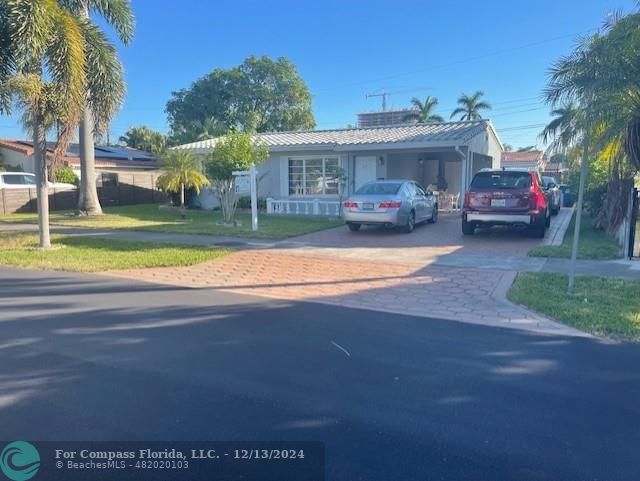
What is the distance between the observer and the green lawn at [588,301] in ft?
18.4

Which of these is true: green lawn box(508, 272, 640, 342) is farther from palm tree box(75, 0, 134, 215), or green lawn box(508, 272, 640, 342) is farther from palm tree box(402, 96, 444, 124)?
palm tree box(402, 96, 444, 124)

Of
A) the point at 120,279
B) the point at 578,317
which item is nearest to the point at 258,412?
the point at 578,317

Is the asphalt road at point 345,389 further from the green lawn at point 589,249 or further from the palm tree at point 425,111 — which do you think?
the palm tree at point 425,111

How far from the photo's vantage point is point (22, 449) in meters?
3.24

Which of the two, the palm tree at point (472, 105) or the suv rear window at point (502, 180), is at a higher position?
the palm tree at point (472, 105)

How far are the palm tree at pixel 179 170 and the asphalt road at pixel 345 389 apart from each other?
13403 millimetres

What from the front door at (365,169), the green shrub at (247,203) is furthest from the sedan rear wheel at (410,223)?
the green shrub at (247,203)

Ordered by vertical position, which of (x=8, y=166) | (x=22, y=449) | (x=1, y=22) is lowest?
(x=22, y=449)

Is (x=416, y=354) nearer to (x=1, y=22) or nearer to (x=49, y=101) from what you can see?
(x=49, y=101)

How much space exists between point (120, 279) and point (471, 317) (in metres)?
6.14

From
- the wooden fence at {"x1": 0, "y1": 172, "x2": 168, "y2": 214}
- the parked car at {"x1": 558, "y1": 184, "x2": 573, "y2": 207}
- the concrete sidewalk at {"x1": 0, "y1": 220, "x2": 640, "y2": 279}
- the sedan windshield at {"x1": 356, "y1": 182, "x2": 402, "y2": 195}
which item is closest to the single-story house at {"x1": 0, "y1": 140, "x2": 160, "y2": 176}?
the wooden fence at {"x1": 0, "y1": 172, "x2": 168, "y2": 214}

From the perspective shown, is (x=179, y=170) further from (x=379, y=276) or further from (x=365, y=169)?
(x=379, y=276)

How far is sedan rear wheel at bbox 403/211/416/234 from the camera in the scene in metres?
13.9

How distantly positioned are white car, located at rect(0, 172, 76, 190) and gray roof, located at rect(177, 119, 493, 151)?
6.92m
